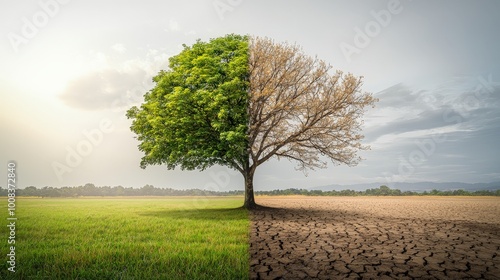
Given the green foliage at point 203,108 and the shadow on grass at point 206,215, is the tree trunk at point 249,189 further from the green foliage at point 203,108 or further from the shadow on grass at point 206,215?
the shadow on grass at point 206,215

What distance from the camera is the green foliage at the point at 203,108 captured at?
18297 millimetres

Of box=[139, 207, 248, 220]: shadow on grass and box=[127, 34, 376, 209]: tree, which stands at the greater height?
box=[127, 34, 376, 209]: tree

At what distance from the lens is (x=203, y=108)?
19375mm

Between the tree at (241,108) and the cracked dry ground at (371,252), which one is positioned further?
the tree at (241,108)

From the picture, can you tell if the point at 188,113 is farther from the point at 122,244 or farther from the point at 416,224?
the point at 416,224

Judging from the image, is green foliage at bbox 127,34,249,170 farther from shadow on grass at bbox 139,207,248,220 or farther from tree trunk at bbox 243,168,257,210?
shadow on grass at bbox 139,207,248,220

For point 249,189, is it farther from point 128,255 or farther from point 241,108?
point 128,255

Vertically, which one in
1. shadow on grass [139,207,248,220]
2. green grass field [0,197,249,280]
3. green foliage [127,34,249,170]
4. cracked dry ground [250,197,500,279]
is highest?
green foliage [127,34,249,170]

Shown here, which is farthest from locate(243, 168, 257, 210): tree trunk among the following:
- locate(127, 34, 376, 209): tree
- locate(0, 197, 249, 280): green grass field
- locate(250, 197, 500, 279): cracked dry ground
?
Result: locate(0, 197, 249, 280): green grass field

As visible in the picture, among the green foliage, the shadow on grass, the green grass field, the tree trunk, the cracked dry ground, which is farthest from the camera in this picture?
the tree trunk

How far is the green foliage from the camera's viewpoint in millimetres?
18297

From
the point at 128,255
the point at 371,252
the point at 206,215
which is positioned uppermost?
the point at 128,255

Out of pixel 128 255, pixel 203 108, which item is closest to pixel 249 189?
pixel 203 108

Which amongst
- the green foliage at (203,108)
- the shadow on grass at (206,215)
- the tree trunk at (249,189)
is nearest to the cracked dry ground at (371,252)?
the shadow on grass at (206,215)
